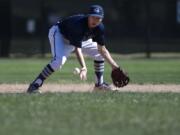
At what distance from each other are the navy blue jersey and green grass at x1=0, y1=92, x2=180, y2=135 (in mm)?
991

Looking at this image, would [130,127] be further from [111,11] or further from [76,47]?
[111,11]

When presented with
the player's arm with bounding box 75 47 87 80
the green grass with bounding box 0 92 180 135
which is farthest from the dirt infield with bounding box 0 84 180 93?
the green grass with bounding box 0 92 180 135

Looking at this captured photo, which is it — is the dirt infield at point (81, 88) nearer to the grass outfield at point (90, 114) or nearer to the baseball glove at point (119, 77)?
the baseball glove at point (119, 77)

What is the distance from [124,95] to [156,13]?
1011 inches

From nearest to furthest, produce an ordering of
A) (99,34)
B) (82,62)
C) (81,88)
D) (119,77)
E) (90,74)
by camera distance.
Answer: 1. (82,62)
2. (99,34)
3. (119,77)
4. (81,88)
5. (90,74)

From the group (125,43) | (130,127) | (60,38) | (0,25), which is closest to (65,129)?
(130,127)

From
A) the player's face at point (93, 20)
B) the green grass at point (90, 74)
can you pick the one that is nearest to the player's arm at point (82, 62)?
the player's face at point (93, 20)

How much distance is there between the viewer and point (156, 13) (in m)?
36.3

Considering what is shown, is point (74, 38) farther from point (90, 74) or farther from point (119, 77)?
point (90, 74)

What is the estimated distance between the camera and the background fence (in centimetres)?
3497

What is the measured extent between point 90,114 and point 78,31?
297cm

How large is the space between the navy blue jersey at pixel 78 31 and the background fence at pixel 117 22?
2239 centimetres

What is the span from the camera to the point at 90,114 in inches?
345

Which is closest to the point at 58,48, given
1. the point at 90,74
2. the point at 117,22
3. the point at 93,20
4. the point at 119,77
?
the point at 93,20
